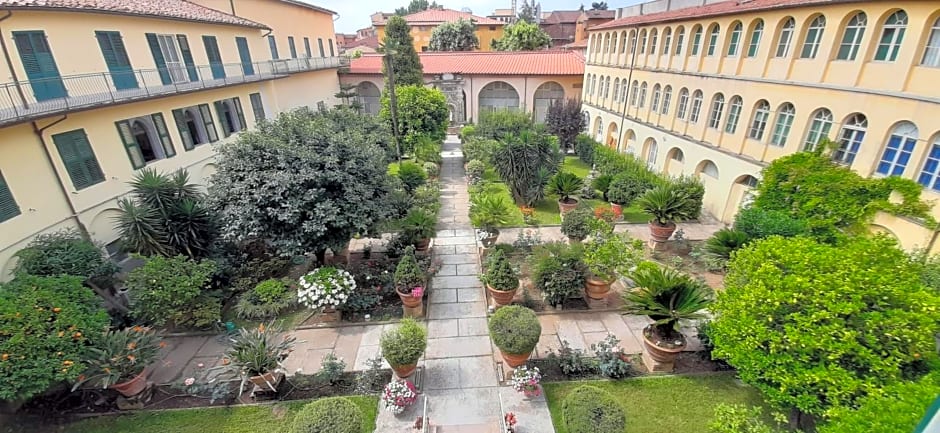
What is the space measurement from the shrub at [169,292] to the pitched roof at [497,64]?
27.7m

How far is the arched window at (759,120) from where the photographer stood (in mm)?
12805

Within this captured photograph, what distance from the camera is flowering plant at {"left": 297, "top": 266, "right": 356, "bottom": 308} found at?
8.59 m

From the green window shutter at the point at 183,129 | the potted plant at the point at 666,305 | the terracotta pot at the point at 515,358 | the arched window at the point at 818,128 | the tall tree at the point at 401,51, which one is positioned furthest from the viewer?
the tall tree at the point at 401,51

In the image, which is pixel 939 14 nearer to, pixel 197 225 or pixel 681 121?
pixel 681 121

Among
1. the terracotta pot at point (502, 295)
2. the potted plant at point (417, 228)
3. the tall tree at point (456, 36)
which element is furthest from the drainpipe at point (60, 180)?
the tall tree at point (456, 36)

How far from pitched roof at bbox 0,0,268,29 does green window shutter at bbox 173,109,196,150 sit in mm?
3510

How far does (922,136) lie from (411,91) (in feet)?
66.0

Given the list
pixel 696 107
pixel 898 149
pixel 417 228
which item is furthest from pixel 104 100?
pixel 898 149

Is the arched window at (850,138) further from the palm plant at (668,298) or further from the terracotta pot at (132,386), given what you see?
the terracotta pot at (132,386)

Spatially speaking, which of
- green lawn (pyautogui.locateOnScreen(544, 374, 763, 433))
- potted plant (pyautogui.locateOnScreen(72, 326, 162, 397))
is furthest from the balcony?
green lawn (pyautogui.locateOnScreen(544, 374, 763, 433))

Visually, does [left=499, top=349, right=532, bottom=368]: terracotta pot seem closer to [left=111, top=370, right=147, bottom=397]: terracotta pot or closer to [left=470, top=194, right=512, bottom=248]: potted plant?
[left=470, top=194, right=512, bottom=248]: potted plant

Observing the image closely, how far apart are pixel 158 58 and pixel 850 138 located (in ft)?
76.0

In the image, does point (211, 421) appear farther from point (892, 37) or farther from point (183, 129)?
point (892, 37)

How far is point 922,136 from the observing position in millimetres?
8719
